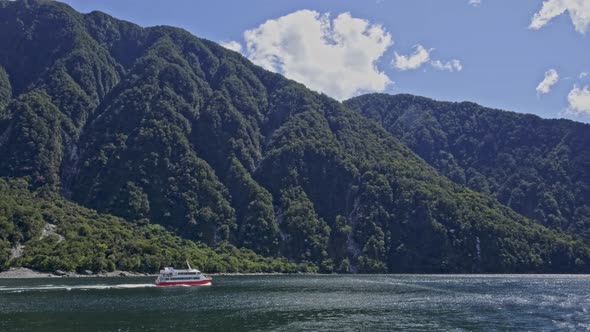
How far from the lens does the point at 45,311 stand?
103 m

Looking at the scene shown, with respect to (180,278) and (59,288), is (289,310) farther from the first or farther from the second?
(180,278)

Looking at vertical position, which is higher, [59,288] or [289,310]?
[59,288]

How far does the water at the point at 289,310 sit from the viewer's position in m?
88.6

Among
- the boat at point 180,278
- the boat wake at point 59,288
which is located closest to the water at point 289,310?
the boat wake at point 59,288

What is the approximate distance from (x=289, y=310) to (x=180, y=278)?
84.9 m

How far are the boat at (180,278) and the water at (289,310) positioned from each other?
2845cm

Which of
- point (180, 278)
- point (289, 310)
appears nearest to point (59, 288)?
point (180, 278)

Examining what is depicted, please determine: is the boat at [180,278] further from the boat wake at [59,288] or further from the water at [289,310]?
the water at [289,310]

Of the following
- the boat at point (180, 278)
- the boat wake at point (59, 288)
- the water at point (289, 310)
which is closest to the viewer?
the water at point (289, 310)

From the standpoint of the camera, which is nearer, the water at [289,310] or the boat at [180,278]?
the water at [289,310]

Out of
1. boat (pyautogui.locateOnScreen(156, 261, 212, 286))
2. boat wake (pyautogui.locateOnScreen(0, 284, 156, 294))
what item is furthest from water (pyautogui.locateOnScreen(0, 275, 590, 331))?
boat (pyautogui.locateOnScreen(156, 261, 212, 286))

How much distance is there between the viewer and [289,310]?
109438 millimetres

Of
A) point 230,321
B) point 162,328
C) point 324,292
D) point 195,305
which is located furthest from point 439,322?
point 324,292

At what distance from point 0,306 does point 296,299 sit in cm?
6123
